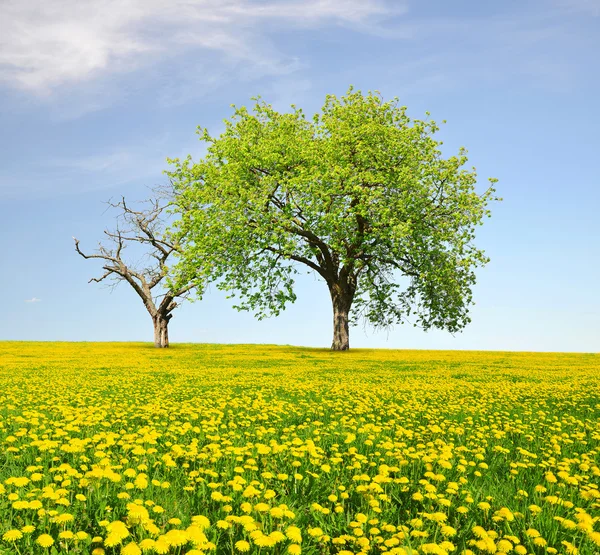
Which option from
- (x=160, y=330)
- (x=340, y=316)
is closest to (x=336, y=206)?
(x=340, y=316)

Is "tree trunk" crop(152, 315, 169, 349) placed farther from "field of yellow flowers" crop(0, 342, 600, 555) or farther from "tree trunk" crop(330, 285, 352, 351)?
"field of yellow flowers" crop(0, 342, 600, 555)

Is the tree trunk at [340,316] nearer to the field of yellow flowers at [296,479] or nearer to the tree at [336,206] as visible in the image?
the tree at [336,206]

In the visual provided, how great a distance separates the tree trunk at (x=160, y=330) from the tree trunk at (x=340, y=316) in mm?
15590

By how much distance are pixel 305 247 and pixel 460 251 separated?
370 inches

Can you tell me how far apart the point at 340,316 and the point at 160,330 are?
16.7 metres

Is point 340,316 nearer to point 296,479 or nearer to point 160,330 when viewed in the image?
point 160,330

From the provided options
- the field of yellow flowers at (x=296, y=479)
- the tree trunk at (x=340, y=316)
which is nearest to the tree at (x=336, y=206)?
the tree trunk at (x=340, y=316)

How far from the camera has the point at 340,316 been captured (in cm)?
3416

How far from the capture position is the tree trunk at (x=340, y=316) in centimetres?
3394

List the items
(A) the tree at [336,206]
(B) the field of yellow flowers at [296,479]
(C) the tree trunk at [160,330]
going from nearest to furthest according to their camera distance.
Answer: (B) the field of yellow flowers at [296,479] → (A) the tree at [336,206] → (C) the tree trunk at [160,330]

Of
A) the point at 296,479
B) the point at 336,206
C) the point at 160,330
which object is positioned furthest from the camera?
the point at 160,330

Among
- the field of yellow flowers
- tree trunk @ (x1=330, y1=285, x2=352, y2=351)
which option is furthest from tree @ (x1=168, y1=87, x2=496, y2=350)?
the field of yellow flowers

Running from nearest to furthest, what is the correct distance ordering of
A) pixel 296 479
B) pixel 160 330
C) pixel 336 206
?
pixel 296 479 < pixel 336 206 < pixel 160 330

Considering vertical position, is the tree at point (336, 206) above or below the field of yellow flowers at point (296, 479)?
above
